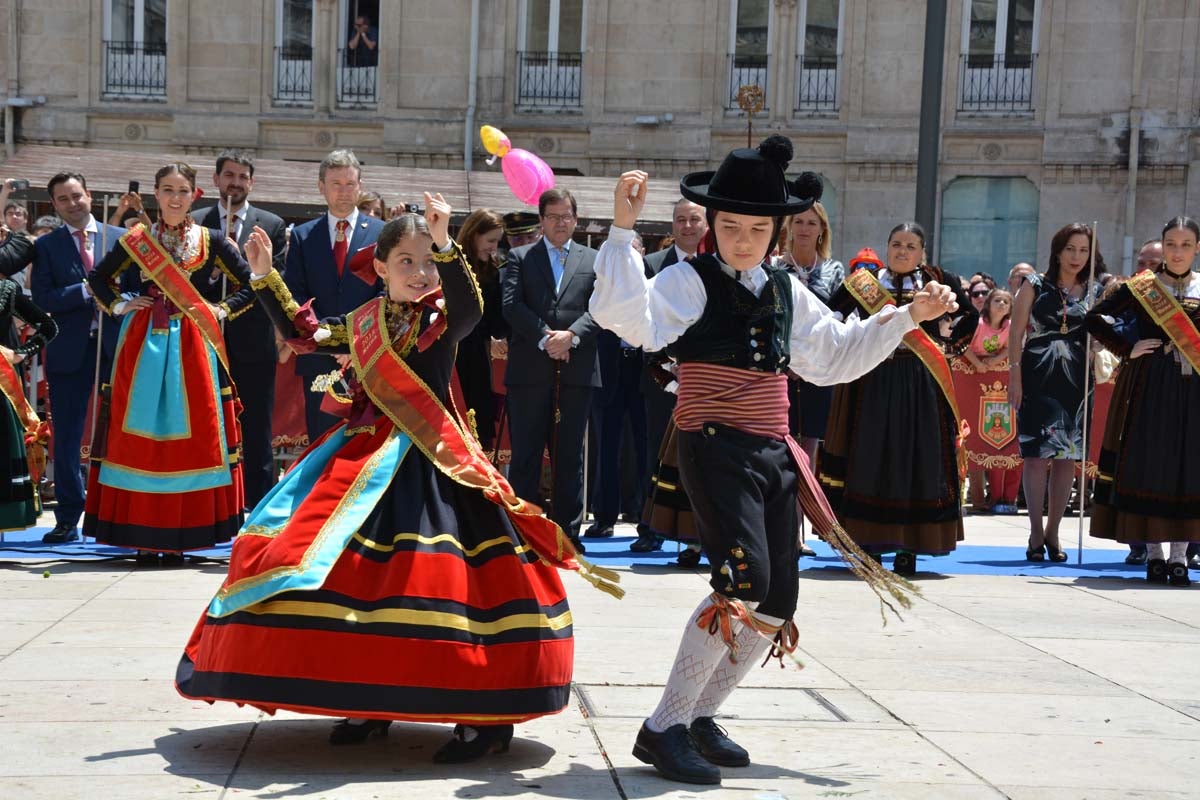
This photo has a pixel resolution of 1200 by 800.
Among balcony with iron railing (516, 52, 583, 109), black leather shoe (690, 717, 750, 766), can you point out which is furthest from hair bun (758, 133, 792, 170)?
balcony with iron railing (516, 52, 583, 109)

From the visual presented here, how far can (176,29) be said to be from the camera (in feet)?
80.4

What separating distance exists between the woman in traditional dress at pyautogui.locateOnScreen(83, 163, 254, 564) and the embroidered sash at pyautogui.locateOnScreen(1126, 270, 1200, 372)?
4850mm

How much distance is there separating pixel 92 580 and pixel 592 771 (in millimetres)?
4143

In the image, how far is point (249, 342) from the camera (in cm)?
905

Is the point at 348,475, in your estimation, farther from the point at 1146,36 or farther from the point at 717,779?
the point at 1146,36

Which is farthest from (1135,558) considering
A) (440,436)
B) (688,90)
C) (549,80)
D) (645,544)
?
(549,80)

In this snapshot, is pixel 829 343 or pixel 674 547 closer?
pixel 829 343

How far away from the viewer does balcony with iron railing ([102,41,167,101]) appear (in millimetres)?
24906

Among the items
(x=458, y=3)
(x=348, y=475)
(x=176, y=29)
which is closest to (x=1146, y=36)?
(x=458, y=3)

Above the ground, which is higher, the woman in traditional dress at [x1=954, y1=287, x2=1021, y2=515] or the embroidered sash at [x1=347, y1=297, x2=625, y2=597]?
the embroidered sash at [x1=347, y1=297, x2=625, y2=597]

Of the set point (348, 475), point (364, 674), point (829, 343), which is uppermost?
point (829, 343)

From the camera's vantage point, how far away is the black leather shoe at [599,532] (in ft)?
34.1

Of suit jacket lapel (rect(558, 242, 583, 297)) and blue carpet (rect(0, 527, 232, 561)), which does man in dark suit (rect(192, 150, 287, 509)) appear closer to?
blue carpet (rect(0, 527, 232, 561))

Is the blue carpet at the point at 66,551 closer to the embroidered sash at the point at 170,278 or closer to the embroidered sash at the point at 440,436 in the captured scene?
the embroidered sash at the point at 170,278
